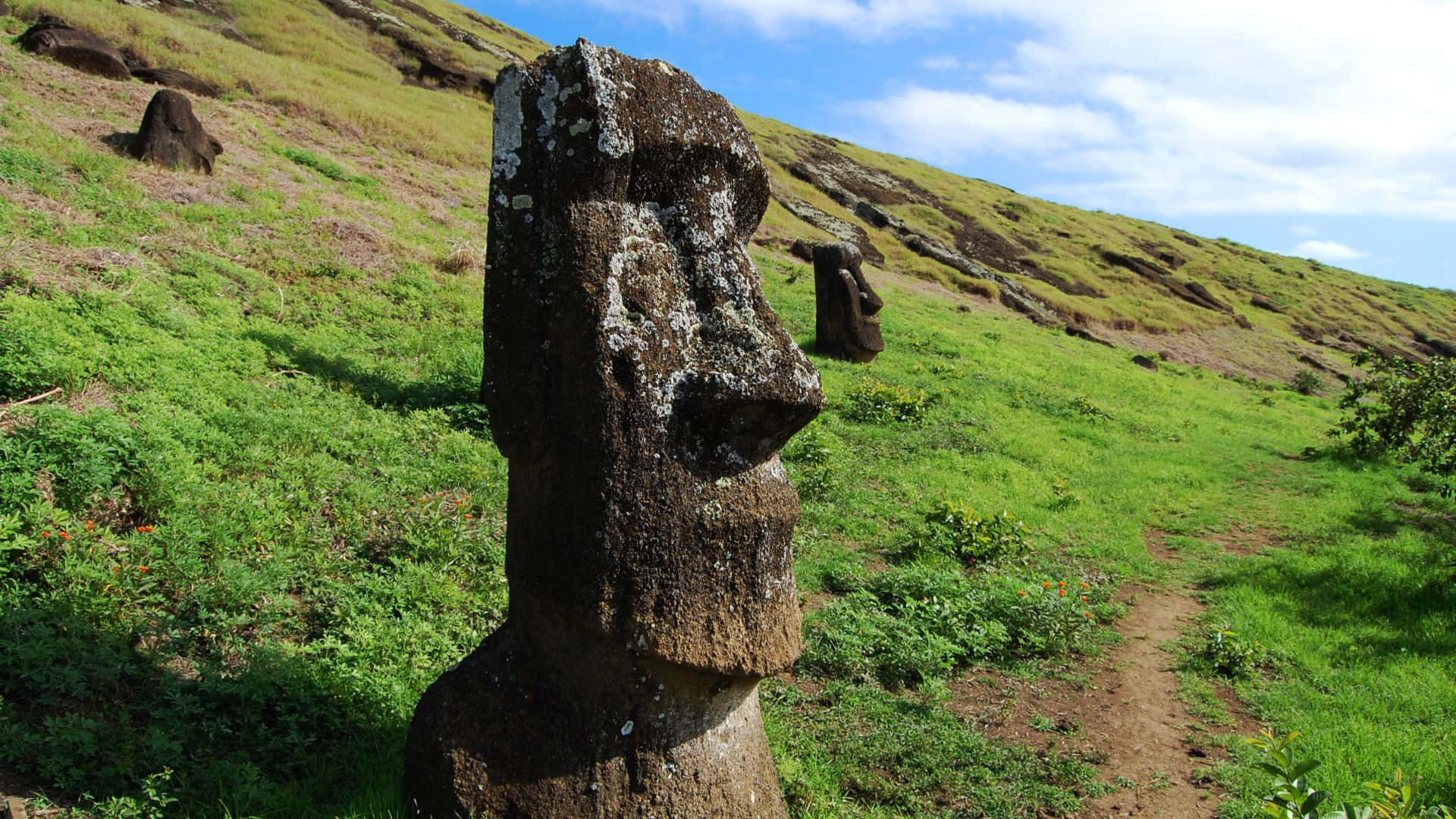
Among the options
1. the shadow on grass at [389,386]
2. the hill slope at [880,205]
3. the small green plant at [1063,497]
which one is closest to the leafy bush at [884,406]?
the small green plant at [1063,497]

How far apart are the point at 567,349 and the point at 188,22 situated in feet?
106

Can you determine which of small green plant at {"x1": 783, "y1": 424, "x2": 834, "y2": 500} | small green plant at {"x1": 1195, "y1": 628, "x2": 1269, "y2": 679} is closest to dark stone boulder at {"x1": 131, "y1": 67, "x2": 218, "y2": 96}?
small green plant at {"x1": 783, "y1": 424, "x2": 834, "y2": 500}

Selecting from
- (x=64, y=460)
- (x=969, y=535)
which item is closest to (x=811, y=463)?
(x=969, y=535)

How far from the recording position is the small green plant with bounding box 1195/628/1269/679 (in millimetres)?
6750

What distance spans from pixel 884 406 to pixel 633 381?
1097cm

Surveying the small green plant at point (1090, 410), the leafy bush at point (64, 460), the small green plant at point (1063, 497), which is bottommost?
the leafy bush at point (64, 460)

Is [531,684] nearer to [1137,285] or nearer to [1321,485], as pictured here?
[1321,485]

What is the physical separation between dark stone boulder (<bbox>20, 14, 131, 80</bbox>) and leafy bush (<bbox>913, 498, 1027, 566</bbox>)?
19.7m

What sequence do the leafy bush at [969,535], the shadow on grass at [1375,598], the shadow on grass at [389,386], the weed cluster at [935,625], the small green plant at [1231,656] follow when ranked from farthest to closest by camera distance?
1. the shadow on grass at [389,386]
2. the leafy bush at [969,535]
3. the shadow on grass at [1375,598]
4. the small green plant at [1231,656]
5. the weed cluster at [935,625]

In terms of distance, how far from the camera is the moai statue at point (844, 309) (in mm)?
16969

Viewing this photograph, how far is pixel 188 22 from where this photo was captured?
27984 millimetres

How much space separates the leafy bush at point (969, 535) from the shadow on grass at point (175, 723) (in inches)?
221

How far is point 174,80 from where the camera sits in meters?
19.7

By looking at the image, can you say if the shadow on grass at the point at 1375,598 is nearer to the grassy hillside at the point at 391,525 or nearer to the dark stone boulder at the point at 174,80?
the grassy hillside at the point at 391,525
